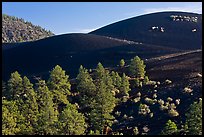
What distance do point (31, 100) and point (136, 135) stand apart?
61.3ft

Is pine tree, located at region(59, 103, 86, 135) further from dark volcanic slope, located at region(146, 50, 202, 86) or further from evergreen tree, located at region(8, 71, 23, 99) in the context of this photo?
dark volcanic slope, located at region(146, 50, 202, 86)

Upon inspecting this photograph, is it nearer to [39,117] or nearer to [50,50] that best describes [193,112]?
[39,117]

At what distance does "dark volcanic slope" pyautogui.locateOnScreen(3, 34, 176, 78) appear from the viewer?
139250 mm

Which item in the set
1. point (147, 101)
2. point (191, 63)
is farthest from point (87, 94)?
point (191, 63)

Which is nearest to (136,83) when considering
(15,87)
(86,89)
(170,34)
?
(86,89)

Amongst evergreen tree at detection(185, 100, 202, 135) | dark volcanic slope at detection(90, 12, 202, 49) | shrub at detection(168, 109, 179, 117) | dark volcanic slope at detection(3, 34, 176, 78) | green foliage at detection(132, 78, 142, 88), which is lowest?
shrub at detection(168, 109, 179, 117)

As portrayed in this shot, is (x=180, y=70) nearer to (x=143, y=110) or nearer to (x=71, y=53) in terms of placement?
(x=143, y=110)

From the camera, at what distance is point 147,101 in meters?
A: 65.2

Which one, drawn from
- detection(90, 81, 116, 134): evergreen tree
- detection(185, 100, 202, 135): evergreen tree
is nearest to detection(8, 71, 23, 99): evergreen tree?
detection(90, 81, 116, 134): evergreen tree

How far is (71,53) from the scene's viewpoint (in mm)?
155750

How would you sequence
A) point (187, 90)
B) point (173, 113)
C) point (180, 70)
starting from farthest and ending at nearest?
point (180, 70), point (187, 90), point (173, 113)

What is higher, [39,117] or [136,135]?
[39,117]

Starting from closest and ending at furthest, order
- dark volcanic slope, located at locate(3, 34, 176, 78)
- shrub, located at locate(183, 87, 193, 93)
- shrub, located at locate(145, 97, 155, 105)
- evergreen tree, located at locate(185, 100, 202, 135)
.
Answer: evergreen tree, located at locate(185, 100, 202, 135) → shrub, located at locate(145, 97, 155, 105) → shrub, located at locate(183, 87, 193, 93) → dark volcanic slope, located at locate(3, 34, 176, 78)

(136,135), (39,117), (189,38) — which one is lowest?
(136,135)
